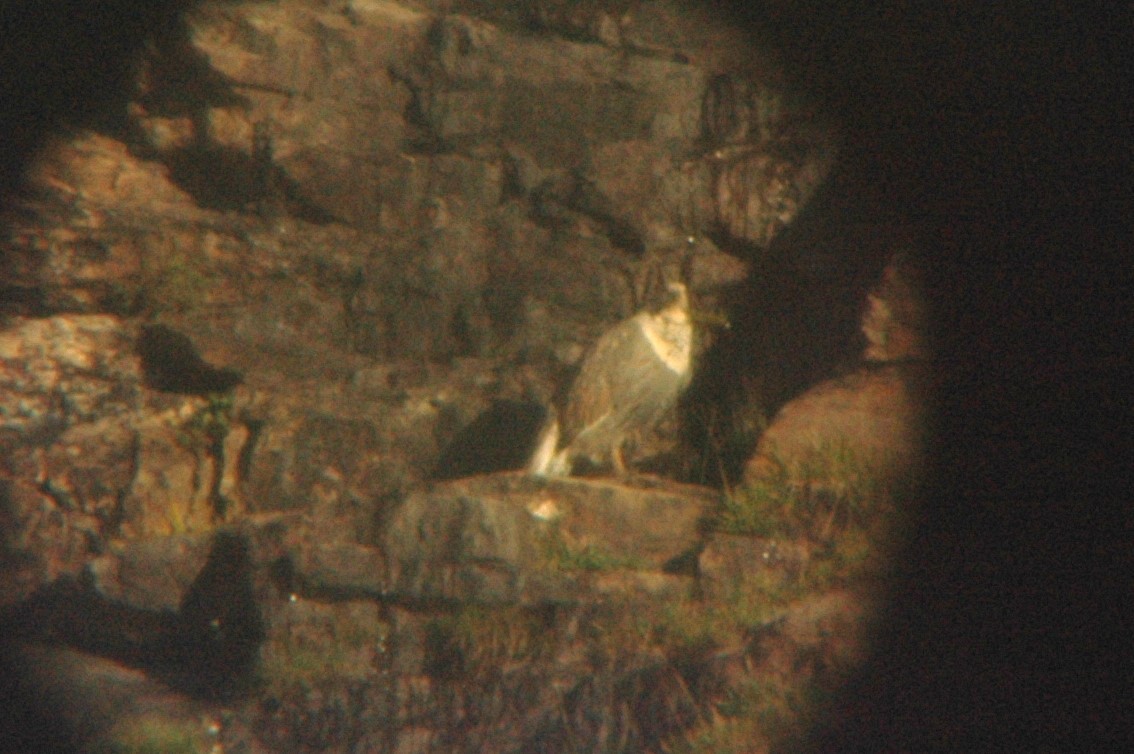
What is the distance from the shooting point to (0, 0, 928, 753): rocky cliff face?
180 inches

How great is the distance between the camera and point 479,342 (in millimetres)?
7062

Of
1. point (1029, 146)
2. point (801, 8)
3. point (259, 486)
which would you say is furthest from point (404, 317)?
point (1029, 146)

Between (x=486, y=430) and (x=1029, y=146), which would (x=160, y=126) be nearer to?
(x=486, y=430)

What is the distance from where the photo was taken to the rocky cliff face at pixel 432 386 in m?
4.57

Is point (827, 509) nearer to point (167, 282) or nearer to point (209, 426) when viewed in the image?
point (209, 426)

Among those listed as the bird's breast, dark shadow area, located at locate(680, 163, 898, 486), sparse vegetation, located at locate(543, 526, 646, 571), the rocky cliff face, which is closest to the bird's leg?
the rocky cliff face

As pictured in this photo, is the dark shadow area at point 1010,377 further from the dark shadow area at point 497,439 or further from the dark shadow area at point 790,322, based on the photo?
the dark shadow area at point 497,439

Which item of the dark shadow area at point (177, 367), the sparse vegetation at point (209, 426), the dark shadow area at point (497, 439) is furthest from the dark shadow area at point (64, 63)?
the dark shadow area at point (497, 439)

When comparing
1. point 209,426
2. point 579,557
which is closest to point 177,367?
point 209,426

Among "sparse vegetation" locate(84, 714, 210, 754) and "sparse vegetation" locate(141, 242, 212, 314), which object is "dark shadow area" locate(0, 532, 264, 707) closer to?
"sparse vegetation" locate(84, 714, 210, 754)

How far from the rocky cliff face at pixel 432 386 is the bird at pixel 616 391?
32 centimetres

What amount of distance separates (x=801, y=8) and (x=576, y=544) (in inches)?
165

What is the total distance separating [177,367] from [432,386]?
160 centimetres

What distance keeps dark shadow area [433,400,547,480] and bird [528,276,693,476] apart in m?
0.30
